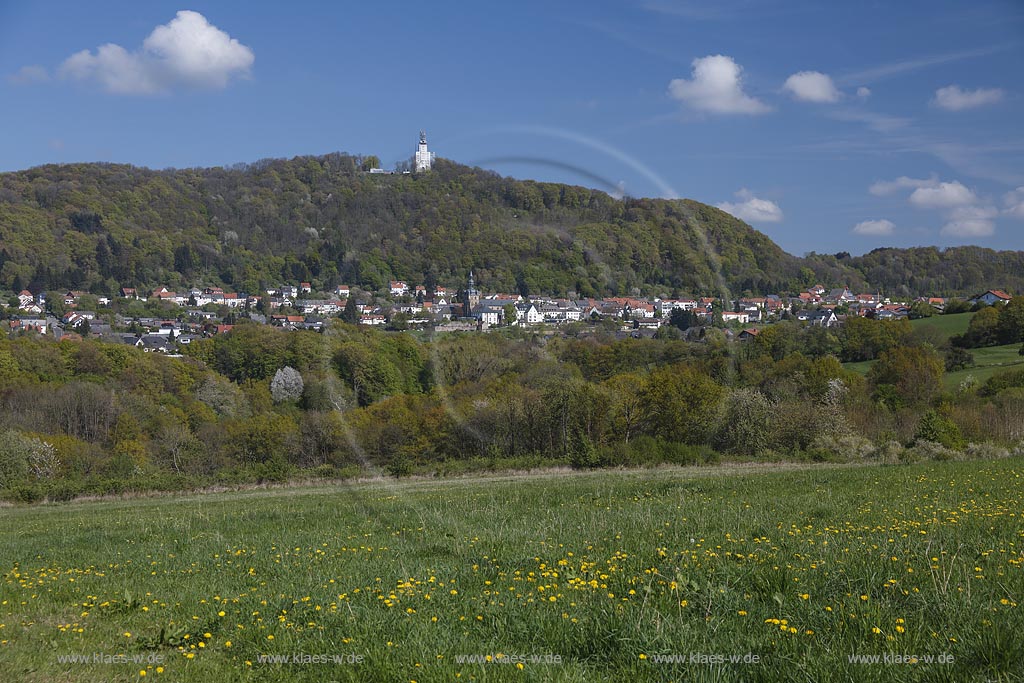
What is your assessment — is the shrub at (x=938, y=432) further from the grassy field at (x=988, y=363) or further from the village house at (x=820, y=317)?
the village house at (x=820, y=317)

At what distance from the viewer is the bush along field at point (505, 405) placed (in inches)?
1310

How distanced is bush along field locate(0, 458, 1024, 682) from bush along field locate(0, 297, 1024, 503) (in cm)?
1390

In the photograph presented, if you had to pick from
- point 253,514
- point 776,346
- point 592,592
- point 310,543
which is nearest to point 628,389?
point 776,346

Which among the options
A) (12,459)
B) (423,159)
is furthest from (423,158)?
(12,459)

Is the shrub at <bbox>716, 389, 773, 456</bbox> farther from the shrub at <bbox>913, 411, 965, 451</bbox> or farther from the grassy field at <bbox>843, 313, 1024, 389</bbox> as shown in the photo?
the grassy field at <bbox>843, 313, 1024, 389</bbox>

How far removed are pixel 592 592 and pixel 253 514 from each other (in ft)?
37.3

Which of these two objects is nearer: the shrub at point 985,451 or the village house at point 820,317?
the shrub at point 985,451

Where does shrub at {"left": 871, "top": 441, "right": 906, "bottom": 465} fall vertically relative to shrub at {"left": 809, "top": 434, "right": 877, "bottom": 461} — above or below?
above

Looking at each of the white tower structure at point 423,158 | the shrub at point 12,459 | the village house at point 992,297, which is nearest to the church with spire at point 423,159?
the white tower structure at point 423,158

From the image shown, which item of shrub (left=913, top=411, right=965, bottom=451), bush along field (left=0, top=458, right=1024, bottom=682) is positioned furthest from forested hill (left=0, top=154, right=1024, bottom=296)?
shrub (left=913, top=411, right=965, bottom=451)

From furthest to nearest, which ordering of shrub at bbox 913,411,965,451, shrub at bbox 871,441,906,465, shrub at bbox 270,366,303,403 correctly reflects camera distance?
shrub at bbox 270,366,303,403
shrub at bbox 913,411,965,451
shrub at bbox 871,441,906,465

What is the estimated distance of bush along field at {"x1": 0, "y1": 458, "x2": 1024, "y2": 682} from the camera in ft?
17.5

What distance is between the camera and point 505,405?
3869 cm

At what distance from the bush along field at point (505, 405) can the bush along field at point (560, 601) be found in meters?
13.9
